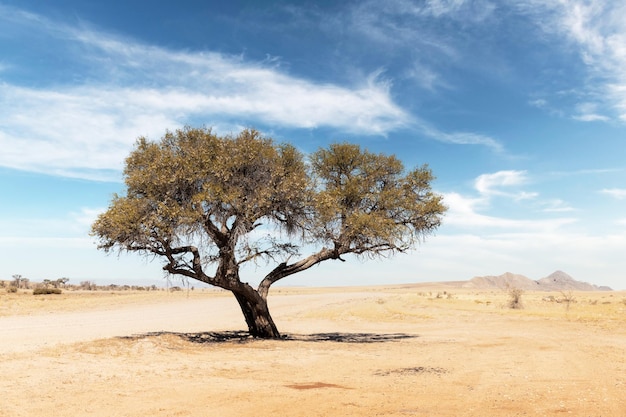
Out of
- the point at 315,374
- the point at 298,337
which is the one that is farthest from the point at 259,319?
the point at 315,374

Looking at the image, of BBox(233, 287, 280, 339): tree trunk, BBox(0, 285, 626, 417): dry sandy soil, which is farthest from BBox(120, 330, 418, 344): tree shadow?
BBox(233, 287, 280, 339): tree trunk

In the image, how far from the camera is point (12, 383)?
41.1 ft

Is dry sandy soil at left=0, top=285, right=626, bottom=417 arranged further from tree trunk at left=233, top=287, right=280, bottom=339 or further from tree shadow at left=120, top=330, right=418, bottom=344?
tree trunk at left=233, top=287, right=280, bottom=339

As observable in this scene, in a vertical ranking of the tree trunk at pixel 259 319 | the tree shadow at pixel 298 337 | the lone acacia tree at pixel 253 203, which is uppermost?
the lone acacia tree at pixel 253 203

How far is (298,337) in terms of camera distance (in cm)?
2584

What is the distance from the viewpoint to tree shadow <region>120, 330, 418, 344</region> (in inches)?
918

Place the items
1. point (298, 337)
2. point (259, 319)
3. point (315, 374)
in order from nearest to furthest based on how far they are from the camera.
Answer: point (315, 374) < point (259, 319) < point (298, 337)

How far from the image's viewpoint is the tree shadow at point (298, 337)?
23312mm

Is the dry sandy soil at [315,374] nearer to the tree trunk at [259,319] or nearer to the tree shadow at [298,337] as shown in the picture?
the tree shadow at [298,337]

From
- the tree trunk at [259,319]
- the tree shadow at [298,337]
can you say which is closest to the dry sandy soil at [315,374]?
the tree shadow at [298,337]

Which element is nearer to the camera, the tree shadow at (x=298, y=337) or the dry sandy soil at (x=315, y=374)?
Answer: the dry sandy soil at (x=315, y=374)

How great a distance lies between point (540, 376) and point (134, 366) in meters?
11.8

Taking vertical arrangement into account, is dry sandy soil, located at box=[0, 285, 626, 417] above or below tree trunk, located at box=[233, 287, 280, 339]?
below

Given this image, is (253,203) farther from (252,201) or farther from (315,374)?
(315,374)
